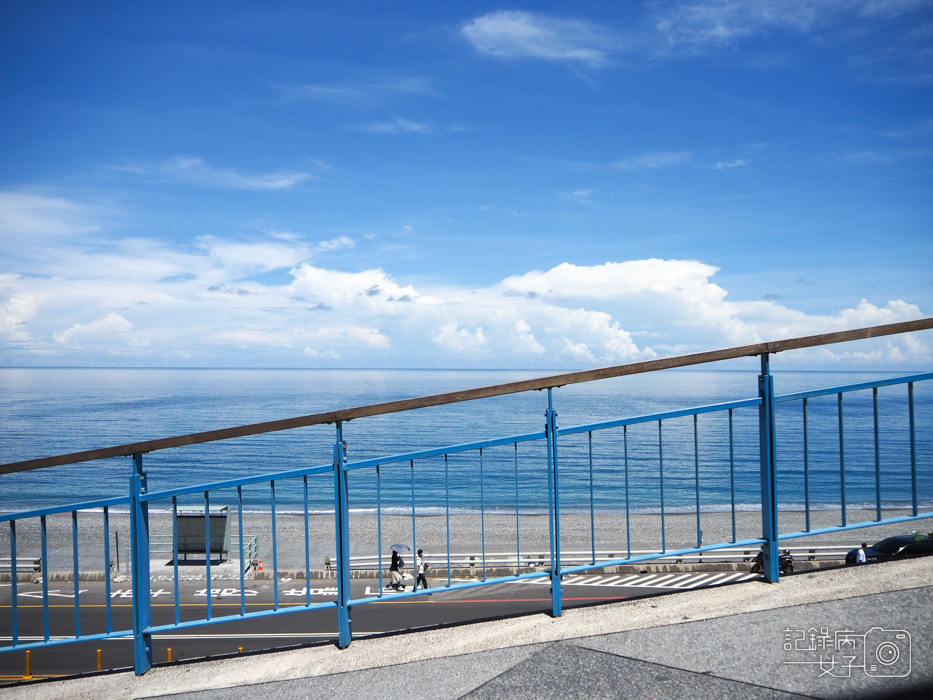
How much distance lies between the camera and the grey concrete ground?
2.65m

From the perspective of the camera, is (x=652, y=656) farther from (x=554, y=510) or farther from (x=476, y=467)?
(x=476, y=467)

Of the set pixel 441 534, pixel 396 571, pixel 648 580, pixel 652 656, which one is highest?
pixel 652 656

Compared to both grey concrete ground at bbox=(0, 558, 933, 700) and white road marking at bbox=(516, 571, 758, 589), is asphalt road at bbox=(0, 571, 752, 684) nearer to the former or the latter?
white road marking at bbox=(516, 571, 758, 589)

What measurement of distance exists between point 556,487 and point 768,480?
4.15 feet

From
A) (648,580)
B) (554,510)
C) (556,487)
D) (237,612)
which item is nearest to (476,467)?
(648,580)

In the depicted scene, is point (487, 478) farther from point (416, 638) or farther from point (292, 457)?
point (416, 638)

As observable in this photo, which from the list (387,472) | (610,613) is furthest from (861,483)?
(610,613)

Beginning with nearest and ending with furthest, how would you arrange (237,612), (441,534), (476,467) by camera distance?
1. (237,612)
2. (441,534)
3. (476,467)

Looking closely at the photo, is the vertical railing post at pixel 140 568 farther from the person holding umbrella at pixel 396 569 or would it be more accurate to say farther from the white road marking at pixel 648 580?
the white road marking at pixel 648 580

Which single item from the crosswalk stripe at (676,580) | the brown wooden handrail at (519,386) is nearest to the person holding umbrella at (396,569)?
the crosswalk stripe at (676,580)

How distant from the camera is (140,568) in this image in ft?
11.6

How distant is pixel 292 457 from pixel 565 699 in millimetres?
55560

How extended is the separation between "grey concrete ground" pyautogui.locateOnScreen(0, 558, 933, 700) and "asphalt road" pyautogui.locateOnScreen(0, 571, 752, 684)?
9407mm

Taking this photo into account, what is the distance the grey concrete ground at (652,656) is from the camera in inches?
104
